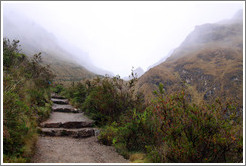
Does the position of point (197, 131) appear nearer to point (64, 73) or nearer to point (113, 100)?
point (113, 100)

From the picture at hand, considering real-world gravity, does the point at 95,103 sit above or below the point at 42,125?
above

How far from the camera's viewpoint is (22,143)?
3574 mm

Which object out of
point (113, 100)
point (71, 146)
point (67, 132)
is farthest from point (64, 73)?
point (71, 146)

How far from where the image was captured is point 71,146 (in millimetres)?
4812

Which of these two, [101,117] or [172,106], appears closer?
[172,106]

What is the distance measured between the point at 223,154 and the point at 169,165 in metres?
1.27

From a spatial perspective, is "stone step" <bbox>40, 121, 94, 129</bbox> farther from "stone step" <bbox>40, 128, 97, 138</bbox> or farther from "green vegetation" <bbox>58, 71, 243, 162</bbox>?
"green vegetation" <bbox>58, 71, 243, 162</bbox>

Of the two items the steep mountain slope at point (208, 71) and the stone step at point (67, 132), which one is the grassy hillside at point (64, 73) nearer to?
the steep mountain slope at point (208, 71)

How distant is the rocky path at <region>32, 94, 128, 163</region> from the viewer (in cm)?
382

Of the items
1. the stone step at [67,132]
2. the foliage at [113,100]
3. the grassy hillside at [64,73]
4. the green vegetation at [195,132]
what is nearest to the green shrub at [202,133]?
the green vegetation at [195,132]

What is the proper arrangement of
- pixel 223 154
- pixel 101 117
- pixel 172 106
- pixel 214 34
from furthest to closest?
pixel 214 34 → pixel 101 117 → pixel 172 106 → pixel 223 154

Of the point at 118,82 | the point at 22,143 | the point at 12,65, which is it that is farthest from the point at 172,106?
the point at 12,65

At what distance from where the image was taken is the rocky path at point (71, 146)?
150 inches

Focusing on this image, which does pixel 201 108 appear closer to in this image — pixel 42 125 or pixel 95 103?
pixel 95 103
